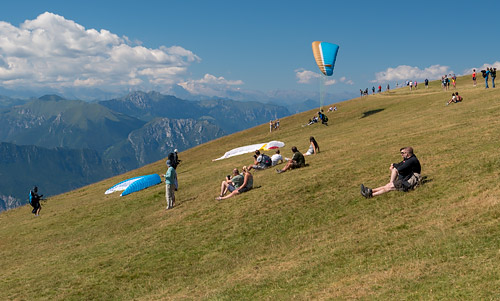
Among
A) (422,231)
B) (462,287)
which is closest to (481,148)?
(422,231)

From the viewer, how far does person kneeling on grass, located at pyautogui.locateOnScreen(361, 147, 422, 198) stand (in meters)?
16.6

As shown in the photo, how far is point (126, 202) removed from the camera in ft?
101

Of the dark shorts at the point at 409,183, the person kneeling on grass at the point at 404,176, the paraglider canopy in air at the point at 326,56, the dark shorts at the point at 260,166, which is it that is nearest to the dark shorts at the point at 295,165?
the dark shorts at the point at 260,166

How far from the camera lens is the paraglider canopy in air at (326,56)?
5431cm

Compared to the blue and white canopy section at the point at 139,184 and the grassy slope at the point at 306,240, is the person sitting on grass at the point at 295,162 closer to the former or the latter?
the grassy slope at the point at 306,240

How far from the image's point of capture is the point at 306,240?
15023 mm

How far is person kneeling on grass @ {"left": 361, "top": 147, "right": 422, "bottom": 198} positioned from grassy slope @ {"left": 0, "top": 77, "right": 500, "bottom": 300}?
0.48m

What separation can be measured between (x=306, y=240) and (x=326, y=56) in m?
44.0

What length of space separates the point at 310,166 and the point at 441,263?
1610cm

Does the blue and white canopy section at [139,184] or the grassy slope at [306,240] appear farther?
the blue and white canopy section at [139,184]

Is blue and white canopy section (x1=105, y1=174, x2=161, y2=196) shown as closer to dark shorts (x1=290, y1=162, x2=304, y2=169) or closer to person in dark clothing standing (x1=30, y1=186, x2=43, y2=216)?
person in dark clothing standing (x1=30, y1=186, x2=43, y2=216)

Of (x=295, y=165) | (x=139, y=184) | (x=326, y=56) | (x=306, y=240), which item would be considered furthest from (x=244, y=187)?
(x=326, y=56)

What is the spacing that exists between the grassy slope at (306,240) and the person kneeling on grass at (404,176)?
0.48 metres

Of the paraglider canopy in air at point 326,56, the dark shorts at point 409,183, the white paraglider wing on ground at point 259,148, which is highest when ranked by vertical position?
the paraglider canopy in air at point 326,56
